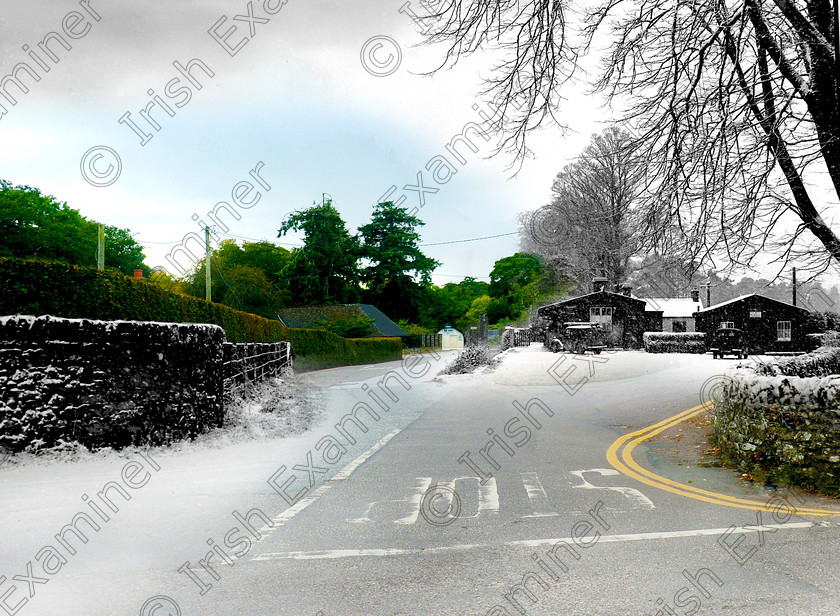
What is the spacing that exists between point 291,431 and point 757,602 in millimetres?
8523

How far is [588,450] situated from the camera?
29.2 feet

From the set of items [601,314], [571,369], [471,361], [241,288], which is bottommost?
[571,369]

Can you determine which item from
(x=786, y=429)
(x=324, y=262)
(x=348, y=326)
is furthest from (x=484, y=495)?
(x=324, y=262)

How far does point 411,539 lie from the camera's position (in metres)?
4.88

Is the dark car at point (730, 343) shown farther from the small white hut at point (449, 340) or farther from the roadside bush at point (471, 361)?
the small white hut at point (449, 340)

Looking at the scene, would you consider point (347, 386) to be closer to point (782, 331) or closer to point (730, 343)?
point (730, 343)

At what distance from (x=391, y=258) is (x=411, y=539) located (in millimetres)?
51221

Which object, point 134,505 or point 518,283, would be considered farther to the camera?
point 518,283

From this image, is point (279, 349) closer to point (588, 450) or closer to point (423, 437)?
point (423, 437)

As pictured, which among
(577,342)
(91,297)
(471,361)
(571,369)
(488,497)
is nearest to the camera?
(488,497)

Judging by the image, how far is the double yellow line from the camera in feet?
19.0

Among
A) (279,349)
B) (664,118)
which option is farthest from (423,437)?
(279,349)

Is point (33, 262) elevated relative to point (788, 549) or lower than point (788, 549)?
elevated

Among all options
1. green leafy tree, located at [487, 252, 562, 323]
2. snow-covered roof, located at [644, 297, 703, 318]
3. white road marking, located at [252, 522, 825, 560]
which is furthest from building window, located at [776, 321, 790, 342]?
white road marking, located at [252, 522, 825, 560]
